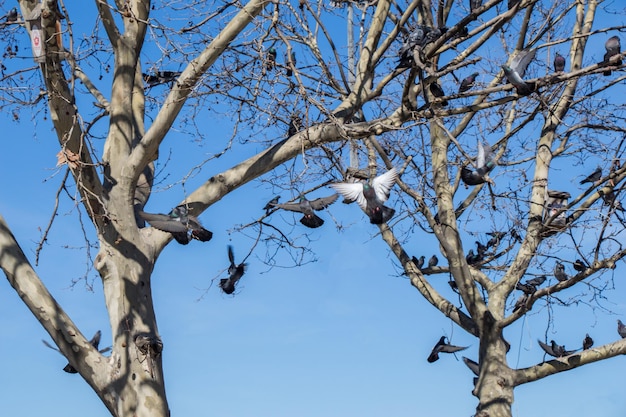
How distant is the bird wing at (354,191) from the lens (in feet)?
19.8

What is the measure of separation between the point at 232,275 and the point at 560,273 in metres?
3.54

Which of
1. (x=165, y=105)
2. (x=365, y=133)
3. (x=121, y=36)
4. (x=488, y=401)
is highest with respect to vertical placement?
(x=121, y=36)

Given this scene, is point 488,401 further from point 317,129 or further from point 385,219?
point 317,129

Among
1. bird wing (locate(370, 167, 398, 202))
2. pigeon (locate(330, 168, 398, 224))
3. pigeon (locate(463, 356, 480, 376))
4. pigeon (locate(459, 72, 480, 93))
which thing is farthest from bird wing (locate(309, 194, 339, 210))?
pigeon (locate(463, 356, 480, 376))

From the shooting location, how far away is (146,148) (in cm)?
585

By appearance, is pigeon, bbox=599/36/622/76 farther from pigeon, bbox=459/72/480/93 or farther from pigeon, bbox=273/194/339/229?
pigeon, bbox=273/194/339/229

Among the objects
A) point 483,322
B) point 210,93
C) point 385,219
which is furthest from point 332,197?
point 483,322

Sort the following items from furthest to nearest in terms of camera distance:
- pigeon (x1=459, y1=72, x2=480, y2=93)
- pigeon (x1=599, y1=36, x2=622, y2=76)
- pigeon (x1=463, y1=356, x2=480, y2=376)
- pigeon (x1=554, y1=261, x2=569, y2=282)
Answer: pigeon (x1=463, y1=356, x2=480, y2=376) < pigeon (x1=554, y1=261, x2=569, y2=282) < pigeon (x1=599, y1=36, x2=622, y2=76) < pigeon (x1=459, y1=72, x2=480, y2=93)

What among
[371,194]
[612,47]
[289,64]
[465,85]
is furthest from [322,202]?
[612,47]

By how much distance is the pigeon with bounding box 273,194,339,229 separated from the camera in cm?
619

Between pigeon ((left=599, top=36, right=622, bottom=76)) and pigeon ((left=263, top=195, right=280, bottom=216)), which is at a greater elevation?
pigeon ((left=599, top=36, right=622, bottom=76))

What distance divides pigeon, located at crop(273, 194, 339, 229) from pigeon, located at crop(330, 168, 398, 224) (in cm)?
25

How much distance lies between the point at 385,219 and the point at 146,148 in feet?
6.54

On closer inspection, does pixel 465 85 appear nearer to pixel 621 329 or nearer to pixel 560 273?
pixel 560 273
